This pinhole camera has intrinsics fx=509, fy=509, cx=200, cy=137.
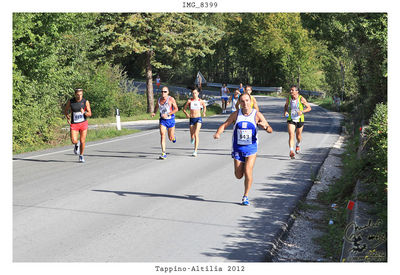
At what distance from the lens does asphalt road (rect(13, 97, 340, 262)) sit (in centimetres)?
674

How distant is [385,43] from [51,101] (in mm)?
11629

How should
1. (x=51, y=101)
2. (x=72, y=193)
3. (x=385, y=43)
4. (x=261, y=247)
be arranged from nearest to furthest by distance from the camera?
(x=261, y=247) < (x=72, y=193) < (x=385, y=43) < (x=51, y=101)

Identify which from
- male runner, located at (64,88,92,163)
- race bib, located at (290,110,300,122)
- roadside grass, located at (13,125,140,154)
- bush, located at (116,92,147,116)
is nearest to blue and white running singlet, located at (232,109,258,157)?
race bib, located at (290,110,300,122)

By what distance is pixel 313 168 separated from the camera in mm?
12898

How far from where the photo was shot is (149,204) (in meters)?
9.15

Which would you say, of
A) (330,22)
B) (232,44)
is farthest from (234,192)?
(232,44)

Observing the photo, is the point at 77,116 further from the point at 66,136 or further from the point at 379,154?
the point at 379,154

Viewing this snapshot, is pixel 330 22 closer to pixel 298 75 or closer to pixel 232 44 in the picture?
pixel 298 75

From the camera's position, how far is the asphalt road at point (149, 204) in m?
6.74

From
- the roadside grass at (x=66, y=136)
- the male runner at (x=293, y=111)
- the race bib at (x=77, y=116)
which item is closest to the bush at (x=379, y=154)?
the male runner at (x=293, y=111)

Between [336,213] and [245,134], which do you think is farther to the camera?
[336,213]

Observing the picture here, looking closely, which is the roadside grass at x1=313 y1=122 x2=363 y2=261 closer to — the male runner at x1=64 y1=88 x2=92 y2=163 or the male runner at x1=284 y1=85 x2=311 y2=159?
the male runner at x1=284 y1=85 x2=311 y2=159

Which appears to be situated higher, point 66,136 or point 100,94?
point 100,94

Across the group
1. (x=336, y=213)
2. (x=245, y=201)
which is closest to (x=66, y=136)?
(x=245, y=201)
